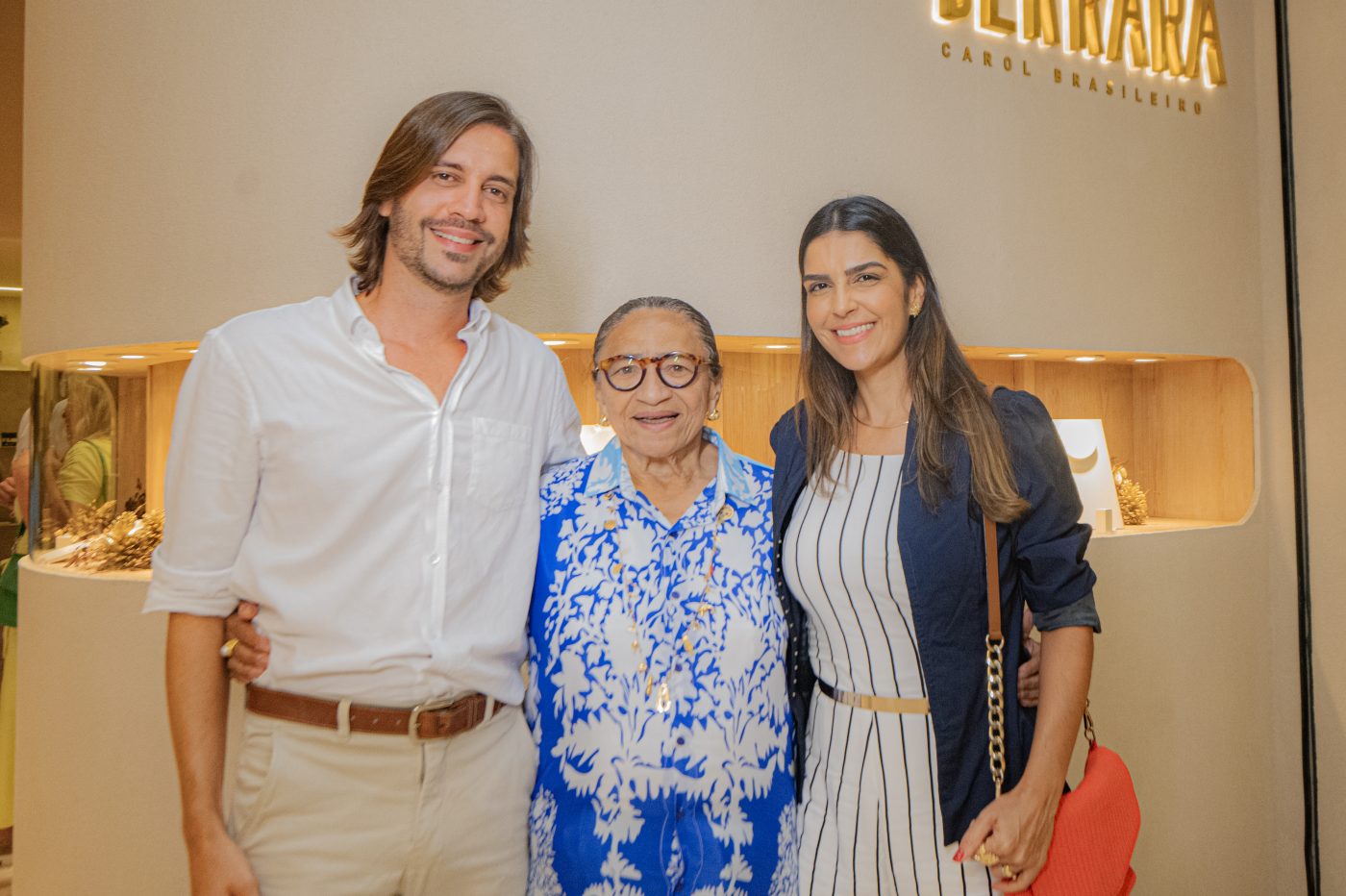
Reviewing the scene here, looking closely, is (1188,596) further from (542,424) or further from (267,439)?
(267,439)

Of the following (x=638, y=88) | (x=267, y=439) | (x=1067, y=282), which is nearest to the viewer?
(x=267, y=439)

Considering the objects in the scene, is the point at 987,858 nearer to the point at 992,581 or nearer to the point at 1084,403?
the point at 992,581

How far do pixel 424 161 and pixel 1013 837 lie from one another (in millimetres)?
1592

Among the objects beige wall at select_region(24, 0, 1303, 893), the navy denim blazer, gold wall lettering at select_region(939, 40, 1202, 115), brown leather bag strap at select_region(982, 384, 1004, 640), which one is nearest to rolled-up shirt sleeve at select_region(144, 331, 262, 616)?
beige wall at select_region(24, 0, 1303, 893)

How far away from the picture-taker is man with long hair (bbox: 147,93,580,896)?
160cm

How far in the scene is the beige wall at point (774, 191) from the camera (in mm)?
2348

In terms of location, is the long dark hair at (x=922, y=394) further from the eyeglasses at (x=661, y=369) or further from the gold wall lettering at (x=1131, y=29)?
the gold wall lettering at (x=1131, y=29)

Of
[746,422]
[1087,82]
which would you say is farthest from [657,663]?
[1087,82]

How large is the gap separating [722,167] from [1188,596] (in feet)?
7.89

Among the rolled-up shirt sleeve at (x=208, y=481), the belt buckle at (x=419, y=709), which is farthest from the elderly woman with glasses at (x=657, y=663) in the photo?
the rolled-up shirt sleeve at (x=208, y=481)

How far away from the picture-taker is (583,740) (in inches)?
67.4

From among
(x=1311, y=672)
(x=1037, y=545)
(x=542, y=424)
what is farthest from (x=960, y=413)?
(x=1311, y=672)

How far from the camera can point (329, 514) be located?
1625 millimetres

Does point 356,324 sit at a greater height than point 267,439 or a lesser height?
greater
